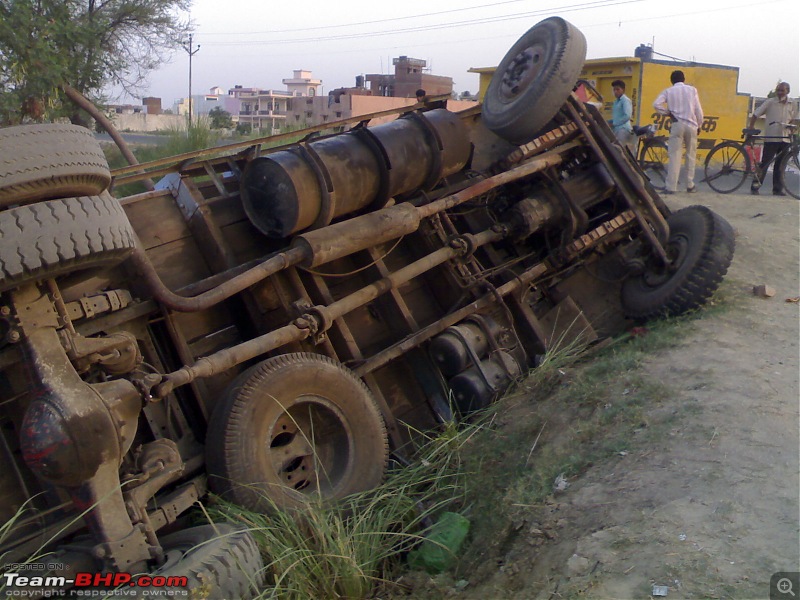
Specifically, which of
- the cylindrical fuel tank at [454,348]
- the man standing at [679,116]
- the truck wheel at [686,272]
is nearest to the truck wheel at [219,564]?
the cylindrical fuel tank at [454,348]

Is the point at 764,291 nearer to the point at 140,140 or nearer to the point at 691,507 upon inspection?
the point at 691,507

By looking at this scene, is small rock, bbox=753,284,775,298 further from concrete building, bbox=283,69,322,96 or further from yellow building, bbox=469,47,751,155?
concrete building, bbox=283,69,322,96

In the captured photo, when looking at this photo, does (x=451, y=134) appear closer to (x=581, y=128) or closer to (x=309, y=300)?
(x=581, y=128)

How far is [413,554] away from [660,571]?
118 cm

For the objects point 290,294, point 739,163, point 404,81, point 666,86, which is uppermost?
point 404,81

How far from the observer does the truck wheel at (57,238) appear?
262 cm

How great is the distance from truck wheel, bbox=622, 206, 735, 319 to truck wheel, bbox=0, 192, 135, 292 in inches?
150

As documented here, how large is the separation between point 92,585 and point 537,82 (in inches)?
160

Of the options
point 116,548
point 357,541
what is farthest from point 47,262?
point 357,541

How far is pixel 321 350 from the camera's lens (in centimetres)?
427

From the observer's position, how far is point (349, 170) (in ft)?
14.6

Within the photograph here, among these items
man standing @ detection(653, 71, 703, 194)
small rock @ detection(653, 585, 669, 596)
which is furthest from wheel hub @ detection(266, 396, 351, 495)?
man standing @ detection(653, 71, 703, 194)

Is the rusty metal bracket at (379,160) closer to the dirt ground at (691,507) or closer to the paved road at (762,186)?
the dirt ground at (691,507)

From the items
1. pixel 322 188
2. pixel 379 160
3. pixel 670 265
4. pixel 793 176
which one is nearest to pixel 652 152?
pixel 793 176
